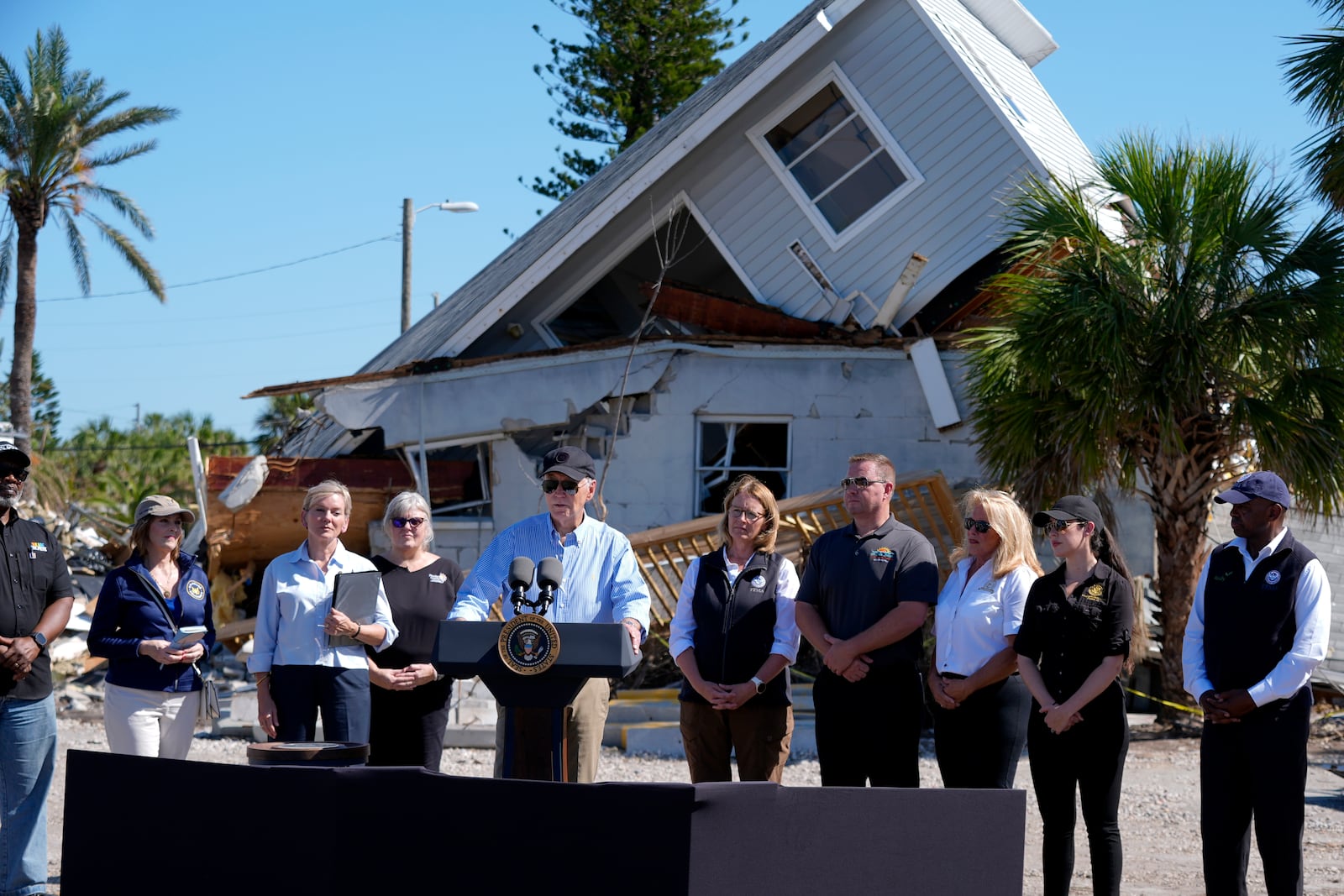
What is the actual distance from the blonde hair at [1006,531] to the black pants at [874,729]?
64cm

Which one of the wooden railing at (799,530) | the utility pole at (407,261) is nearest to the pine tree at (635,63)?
the utility pole at (407,261)

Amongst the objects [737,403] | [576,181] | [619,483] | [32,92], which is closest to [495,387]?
[619,483]

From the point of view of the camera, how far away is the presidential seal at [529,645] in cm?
405

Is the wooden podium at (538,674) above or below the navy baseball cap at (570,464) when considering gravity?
below

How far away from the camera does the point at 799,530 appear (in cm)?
1233

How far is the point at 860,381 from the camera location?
1398 cm

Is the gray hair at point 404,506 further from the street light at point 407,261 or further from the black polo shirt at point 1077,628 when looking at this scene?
the street light at point 407,261

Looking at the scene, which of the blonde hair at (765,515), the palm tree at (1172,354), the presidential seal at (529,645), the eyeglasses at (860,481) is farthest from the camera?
the palm tree at (1172,354)

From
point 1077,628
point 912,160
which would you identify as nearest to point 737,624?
point 1077,628

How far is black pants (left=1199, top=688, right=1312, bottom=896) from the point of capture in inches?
201

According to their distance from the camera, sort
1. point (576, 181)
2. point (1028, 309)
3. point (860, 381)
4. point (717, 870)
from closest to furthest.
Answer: point (717, 870) → point (1028, 309) → point (860, 381) → point (576, 181)

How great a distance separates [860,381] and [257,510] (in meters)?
6.87

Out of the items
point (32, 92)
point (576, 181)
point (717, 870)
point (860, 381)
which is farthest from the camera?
point (576, 181)

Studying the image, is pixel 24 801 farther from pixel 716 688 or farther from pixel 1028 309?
pixel 1028 309
